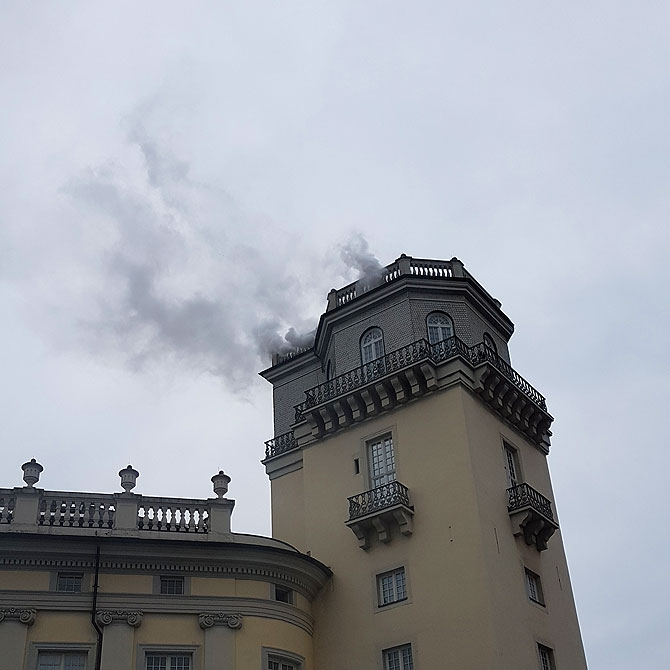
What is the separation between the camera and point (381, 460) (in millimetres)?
33250

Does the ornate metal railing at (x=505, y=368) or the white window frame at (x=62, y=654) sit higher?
the ornate metal railing at (x=505, y=368)

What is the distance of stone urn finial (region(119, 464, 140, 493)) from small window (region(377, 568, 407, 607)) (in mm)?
9062

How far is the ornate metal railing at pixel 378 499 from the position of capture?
31000 mm

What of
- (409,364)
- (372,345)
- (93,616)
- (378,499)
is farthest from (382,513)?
(93,616)

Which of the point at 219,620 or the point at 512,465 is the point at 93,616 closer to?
the point at 219,620

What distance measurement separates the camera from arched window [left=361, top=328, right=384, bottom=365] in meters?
35.6

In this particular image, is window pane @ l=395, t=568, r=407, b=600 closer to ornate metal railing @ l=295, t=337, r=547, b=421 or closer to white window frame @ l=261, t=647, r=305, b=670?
white window frame @ l=261, t=647, r=305, b=670

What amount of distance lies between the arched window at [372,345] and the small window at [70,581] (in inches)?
538

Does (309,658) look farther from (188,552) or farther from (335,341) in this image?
(335,341)

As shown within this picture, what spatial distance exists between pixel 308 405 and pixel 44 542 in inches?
471

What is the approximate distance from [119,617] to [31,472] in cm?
546

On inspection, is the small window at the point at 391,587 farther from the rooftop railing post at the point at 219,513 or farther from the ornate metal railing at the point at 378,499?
the rooftop railing post at the point at 219,513

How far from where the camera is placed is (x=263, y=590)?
29.3 metres

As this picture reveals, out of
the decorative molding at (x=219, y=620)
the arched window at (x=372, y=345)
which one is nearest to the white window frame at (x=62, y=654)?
the decorative molding at (x=219, y=620)
